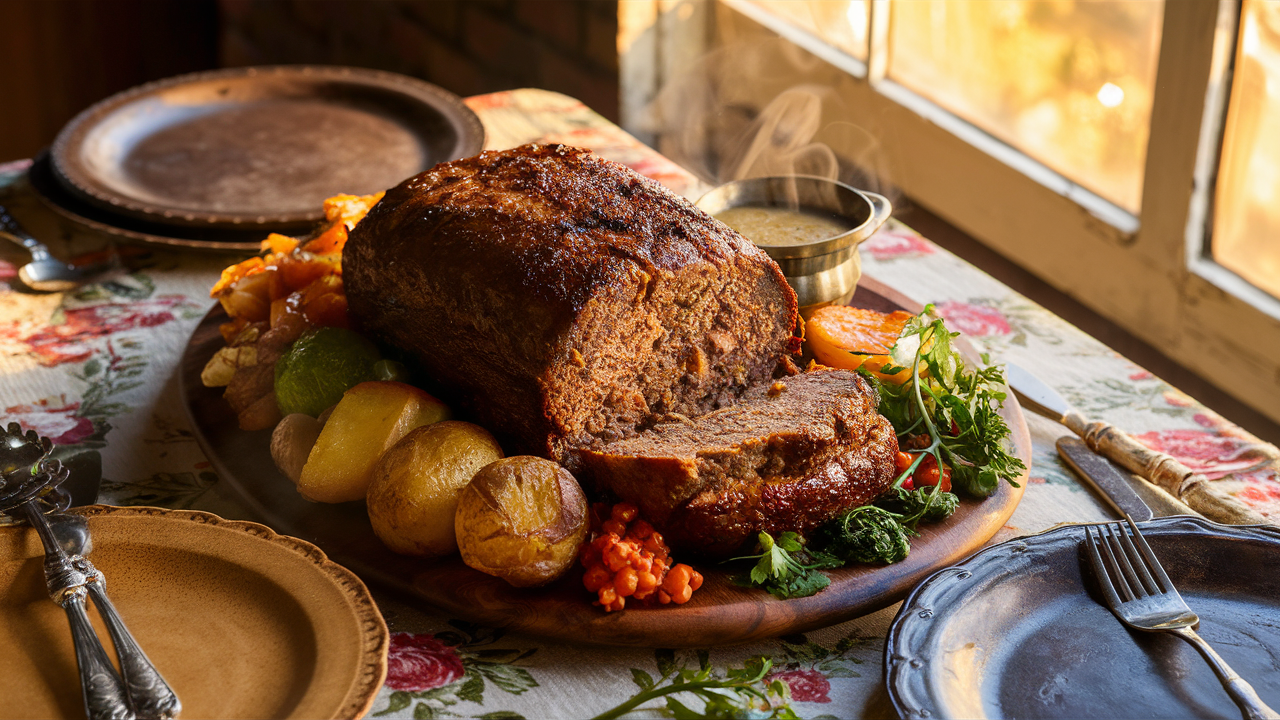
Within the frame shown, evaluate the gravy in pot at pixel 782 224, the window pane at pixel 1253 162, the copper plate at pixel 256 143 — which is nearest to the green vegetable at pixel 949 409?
the gravy in pot at pixel 782 224

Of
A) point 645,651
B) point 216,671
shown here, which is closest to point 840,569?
point 645,651

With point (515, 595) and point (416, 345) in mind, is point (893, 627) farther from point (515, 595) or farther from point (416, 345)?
point (416, 345)

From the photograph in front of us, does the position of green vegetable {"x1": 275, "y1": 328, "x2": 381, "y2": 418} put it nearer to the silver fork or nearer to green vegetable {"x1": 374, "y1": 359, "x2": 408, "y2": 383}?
green vegetable {"x1": 374, "y1": 359, "x2": 408, "y2": 383}

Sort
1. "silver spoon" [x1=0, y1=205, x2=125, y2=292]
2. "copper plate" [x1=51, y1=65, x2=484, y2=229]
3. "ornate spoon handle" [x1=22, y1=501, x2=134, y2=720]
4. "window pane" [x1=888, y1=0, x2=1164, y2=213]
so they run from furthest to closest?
"window pane" [x1=888, y1=0, x2=1164, y2=213]
"copper plate" [x1=51, y1=65, x2=484, y2=229]
"silver spoon" [x1=0, y1=205, x2=125, y2=292]
"ornate spoon handle" [x1=22, y1=501, x2=134, y2=720]

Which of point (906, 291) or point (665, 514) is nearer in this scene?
point (665, 514)

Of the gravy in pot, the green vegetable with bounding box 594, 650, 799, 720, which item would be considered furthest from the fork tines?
the gravy in pot

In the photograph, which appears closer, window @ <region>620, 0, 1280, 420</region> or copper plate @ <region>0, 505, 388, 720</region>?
copper plate @ <region>0, 505, 388, 720</region>

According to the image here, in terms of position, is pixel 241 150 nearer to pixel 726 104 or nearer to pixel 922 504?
pixel 922 504
